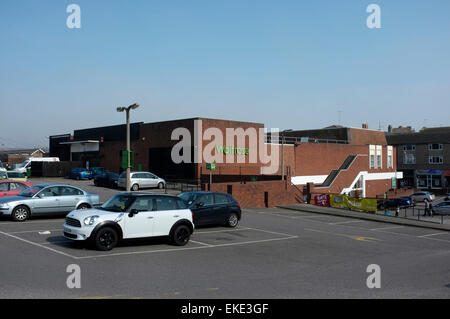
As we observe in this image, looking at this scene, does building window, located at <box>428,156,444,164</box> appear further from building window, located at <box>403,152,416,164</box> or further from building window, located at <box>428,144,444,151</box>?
building window, located at <box>403,152,416,164</box>

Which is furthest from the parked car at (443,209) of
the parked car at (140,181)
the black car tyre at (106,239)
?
the black car tyre at (106,239)

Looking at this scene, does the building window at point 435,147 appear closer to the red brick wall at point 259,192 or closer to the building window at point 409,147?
the building window at point 409,147

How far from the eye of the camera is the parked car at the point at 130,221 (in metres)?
12.2

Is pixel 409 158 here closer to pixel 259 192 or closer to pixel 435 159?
pixel 435 159

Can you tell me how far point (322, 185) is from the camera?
51.6 metres

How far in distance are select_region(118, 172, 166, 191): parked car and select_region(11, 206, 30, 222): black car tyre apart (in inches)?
631

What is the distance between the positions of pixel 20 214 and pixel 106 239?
22.5ft

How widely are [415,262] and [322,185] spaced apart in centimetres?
3800

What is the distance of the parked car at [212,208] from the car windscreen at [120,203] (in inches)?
189

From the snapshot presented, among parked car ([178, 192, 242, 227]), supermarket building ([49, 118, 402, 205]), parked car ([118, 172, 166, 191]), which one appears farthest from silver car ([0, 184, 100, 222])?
parked car ([118, 172, 166, 191])

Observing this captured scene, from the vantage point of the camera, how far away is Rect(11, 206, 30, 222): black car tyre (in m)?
17.2

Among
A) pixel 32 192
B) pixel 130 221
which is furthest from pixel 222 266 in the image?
pixel 32 192
